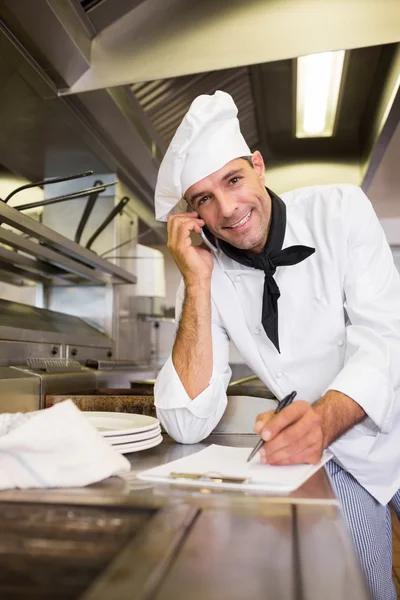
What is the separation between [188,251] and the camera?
140 centimetres

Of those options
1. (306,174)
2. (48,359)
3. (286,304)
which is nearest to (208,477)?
(286,304)

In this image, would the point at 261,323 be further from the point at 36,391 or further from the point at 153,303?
the point at 153,303

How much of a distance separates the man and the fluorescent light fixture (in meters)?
0.58

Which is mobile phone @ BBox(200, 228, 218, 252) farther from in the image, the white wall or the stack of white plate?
the white wall

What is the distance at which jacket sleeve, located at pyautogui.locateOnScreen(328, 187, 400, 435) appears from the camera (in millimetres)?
1013

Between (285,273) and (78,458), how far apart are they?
0.82 m

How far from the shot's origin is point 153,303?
143 inches

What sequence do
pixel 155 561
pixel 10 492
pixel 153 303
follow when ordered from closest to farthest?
pixel 155 561 → pixel 10 492 → pixel 153 303

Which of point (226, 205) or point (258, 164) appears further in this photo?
point (258, 164)

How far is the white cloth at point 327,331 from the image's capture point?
1.08 meters

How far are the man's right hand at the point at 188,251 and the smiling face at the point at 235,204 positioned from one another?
6 centimetres

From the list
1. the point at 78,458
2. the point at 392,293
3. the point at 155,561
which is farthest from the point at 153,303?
the point at 155,561

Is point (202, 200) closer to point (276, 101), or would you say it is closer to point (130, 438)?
point (130, 438)

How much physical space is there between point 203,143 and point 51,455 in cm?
88
